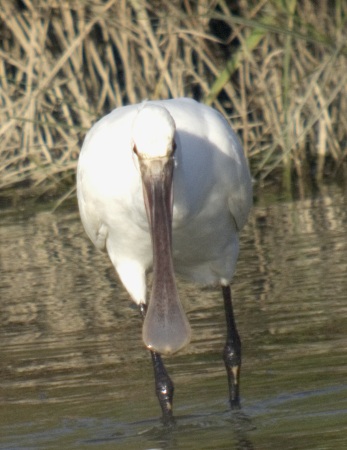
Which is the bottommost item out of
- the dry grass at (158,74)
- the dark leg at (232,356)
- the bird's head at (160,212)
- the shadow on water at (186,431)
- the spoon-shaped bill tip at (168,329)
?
the dry grass at (158,74)

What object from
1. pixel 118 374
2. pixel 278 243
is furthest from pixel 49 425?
pixel 278 243

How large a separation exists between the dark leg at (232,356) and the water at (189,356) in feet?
0.17

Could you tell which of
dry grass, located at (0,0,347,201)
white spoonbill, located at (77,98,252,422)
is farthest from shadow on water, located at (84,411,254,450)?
dry grass, located at (0,0,347,201)

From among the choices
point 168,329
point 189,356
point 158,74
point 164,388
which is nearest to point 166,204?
point 168,329

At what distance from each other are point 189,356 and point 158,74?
6223mm

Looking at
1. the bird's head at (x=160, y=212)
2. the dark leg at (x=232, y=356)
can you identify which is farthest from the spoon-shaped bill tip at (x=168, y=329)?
the dark leg at (x=232, y=356)

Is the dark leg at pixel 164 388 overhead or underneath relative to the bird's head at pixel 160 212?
underneath

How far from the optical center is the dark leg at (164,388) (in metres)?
5.43

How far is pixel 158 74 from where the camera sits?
12141mm

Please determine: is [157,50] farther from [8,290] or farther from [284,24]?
[8,290]

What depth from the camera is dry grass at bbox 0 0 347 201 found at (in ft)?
37.6

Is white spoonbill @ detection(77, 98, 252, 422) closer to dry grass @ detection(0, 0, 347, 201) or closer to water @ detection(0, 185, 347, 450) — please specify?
water @ detection(0, 185, 347, 450)

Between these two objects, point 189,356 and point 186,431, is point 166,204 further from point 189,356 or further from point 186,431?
point 189,356

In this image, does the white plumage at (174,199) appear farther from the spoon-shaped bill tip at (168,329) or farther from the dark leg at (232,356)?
the dark leg at (232,356)
